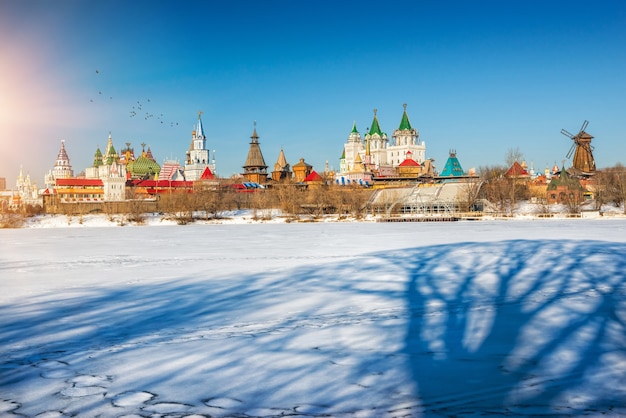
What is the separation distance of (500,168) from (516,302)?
8606 centimetres

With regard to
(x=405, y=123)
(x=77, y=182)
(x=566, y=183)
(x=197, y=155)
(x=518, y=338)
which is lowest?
(x=518, y=338)

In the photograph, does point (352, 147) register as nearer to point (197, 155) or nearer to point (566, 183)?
point (197, 155)

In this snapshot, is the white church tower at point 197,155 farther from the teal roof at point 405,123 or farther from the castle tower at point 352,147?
the teal roof at point 405,123

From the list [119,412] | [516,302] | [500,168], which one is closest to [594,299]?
[516,302]

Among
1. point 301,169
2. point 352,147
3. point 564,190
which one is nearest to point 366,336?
point 564,190

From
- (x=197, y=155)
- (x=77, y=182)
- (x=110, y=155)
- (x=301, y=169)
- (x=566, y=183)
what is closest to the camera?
(x=566, y=183)

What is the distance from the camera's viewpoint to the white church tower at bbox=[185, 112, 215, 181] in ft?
404

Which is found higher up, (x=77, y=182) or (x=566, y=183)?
(x=77, y=182)

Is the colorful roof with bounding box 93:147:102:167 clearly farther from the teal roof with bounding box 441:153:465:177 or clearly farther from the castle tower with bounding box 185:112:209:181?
the teal roof with bounding box 441:153:465:177

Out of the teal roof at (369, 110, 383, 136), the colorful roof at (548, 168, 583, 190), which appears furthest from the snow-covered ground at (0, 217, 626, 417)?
the teal roof at (369, 110, 383, 136)

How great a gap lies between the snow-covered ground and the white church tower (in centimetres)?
11261

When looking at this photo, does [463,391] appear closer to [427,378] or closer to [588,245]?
[427,378]

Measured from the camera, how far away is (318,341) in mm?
6430

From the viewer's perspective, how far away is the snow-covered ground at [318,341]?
15.1 feet
